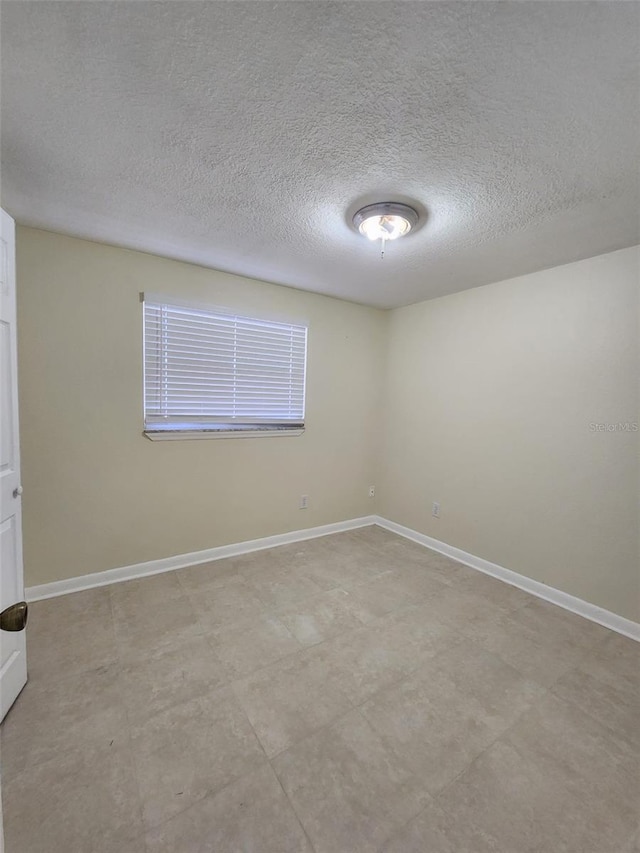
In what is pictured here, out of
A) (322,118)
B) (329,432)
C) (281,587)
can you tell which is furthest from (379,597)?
(322,118)

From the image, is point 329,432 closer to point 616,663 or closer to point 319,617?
point 319,617

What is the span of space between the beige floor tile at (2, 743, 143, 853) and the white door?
0.39 m

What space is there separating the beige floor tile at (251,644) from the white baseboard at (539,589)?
68.5 inches

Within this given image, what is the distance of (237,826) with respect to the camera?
112cm

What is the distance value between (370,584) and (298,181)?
258cm

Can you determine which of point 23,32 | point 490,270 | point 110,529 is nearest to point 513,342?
point 490,270

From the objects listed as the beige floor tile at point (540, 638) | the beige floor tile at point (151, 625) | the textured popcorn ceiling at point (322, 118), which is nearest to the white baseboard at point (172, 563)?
the beige floor tile at point (151, 625)

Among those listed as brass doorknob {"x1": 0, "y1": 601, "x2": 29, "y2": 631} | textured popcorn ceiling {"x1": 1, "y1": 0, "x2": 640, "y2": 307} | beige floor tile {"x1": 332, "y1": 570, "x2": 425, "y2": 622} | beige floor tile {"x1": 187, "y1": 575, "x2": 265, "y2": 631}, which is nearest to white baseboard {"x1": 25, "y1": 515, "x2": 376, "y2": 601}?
beige floor tile {"x1": 187, "y1": 575, "x2": 265, "y2": 631}

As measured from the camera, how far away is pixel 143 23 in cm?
94

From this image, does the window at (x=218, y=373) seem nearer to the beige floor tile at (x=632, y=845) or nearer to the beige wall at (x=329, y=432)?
the beige wall at (x=329, y=432)

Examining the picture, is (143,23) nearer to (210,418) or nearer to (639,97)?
(639,97)

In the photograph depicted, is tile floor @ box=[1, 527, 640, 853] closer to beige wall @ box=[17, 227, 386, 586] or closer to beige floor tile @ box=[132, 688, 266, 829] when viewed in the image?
beige floor tile @ box=[132, 688, 266, 829]

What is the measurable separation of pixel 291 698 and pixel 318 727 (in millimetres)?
188

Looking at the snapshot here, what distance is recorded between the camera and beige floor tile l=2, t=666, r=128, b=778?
1329mm
